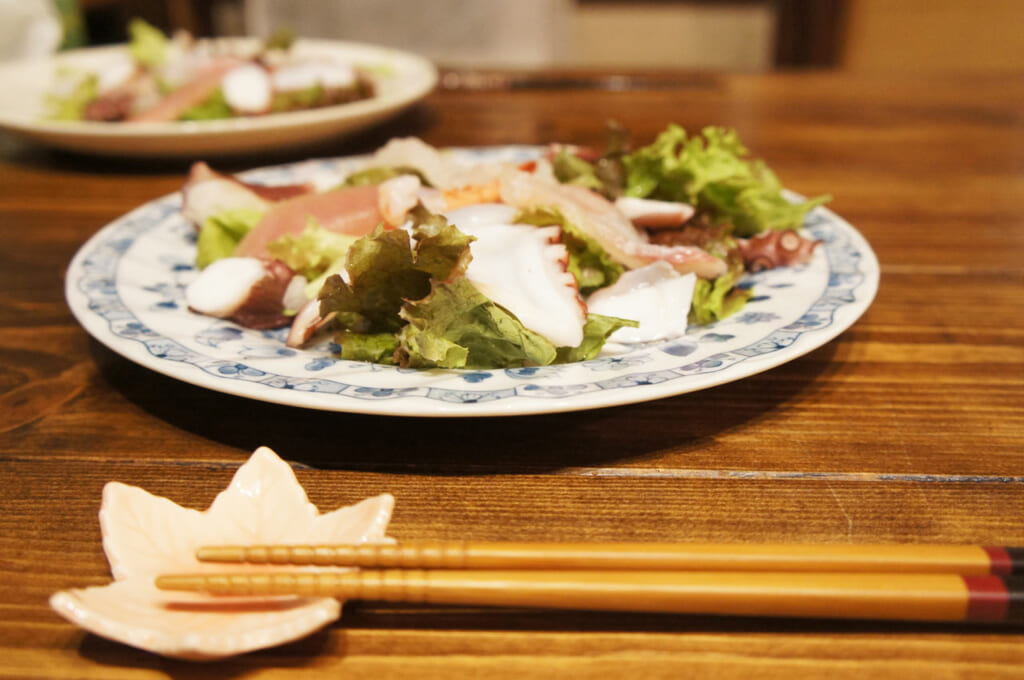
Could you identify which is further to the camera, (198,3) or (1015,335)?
(198,3)

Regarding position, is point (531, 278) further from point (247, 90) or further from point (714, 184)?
point (247, 90)

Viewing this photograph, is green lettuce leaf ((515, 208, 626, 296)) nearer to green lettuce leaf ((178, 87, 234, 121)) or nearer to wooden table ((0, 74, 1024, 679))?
wooden table ((0, 74, 1024, 679))

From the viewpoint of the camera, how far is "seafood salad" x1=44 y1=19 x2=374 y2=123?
259 centimetres

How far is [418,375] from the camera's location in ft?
3.49

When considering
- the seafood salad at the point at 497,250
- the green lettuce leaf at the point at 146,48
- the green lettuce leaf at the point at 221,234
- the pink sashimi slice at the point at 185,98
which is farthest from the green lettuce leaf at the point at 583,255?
the green lettuce leaf at the point at 146,48

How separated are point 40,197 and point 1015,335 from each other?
241 centimetres

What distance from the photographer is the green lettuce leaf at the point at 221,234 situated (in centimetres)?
153

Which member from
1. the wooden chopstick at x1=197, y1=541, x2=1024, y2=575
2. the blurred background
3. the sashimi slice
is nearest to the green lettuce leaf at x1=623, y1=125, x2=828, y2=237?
the sashimi slice

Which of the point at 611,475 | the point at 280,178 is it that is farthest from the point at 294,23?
the point at 611,475

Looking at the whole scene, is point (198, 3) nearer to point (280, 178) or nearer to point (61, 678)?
point (280, 178)

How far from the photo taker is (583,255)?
1.42 m

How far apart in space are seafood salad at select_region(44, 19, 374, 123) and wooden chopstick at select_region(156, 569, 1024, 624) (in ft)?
7.06

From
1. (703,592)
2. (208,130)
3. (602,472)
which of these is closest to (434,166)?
(602,472)

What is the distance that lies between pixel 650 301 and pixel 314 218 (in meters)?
0.64
